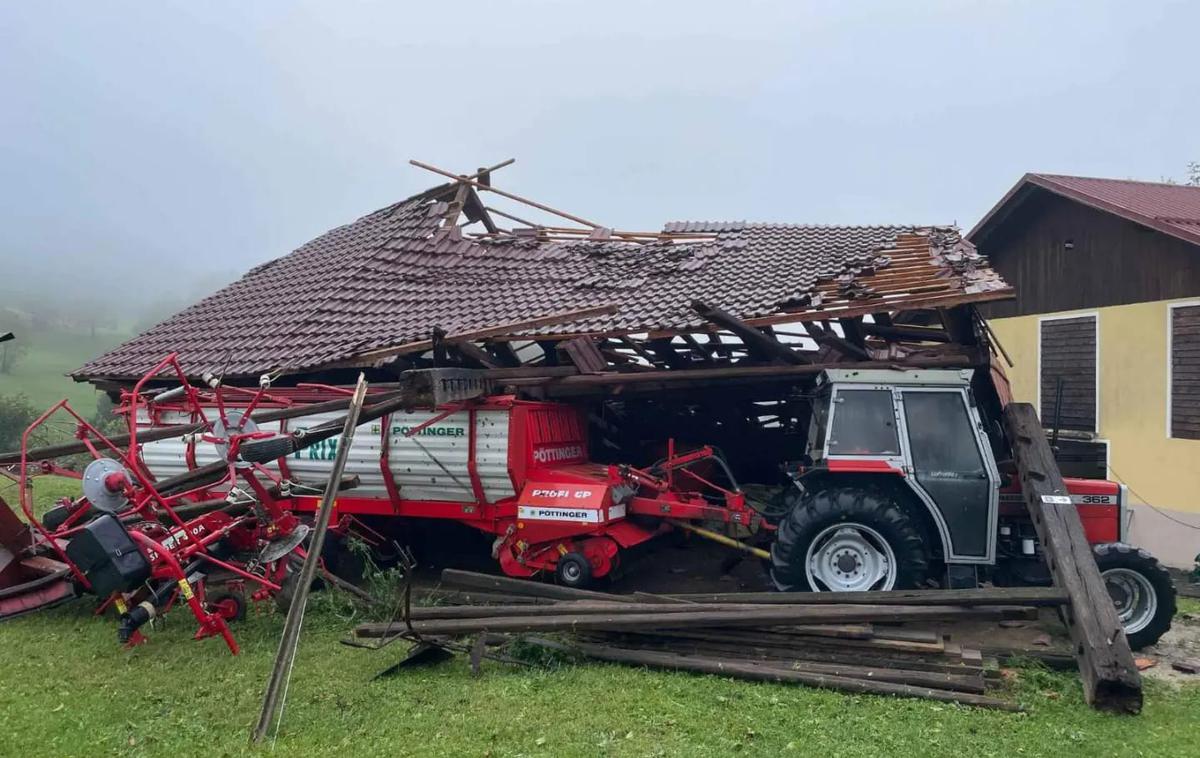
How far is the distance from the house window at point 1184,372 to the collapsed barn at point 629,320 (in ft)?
13.4

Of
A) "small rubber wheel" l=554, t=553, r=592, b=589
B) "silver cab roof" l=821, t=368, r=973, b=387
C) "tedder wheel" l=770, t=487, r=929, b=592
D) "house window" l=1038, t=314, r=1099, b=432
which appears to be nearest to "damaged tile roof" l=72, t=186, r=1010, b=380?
"silver cab roof" l=821, t=368, r=973, b=387

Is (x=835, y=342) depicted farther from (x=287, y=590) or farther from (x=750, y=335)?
(x=287, y=590)

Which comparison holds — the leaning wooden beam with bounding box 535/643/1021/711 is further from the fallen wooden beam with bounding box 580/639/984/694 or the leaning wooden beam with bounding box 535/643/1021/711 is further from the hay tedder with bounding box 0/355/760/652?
the hay tedder with bounding box 0/355/760/652

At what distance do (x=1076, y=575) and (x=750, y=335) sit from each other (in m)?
3.40

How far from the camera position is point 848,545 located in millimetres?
7426

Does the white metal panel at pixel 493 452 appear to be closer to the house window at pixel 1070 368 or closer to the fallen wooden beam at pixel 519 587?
the fallen wooden beam at pixel 519 587

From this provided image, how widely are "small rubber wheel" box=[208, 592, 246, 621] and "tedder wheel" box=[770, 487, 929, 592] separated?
14.7 ft

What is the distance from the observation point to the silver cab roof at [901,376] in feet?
24.9

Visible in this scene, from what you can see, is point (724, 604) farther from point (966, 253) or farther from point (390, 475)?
point (966, 253)

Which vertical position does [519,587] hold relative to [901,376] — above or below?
below

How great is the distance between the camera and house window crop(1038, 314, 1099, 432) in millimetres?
14000

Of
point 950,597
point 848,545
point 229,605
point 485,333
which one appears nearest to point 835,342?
point 848,545

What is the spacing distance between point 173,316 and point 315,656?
9.12m

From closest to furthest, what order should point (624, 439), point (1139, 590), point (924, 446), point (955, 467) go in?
point (1139, 590) → point (955, 467) → point (924, 446) → point (624, 439)
